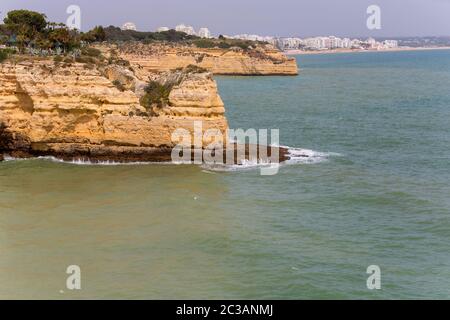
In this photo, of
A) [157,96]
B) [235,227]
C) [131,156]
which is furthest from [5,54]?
[235,227]

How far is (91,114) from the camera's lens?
30266 millimetres

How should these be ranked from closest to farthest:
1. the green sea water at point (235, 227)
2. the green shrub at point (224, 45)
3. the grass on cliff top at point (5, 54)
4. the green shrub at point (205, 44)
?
the green sea water at point (235, 227) → the grass on cliff top at point (5, 54) → the green shrub at point (205, 44) → the green shrub at point (224, 45)

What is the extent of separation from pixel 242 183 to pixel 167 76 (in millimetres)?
9067

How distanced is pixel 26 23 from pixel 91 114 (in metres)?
11.8

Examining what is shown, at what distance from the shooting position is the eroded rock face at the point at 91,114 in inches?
1176

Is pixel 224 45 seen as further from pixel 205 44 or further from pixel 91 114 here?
pixel 91 114

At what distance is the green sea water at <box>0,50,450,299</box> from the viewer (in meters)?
16.3

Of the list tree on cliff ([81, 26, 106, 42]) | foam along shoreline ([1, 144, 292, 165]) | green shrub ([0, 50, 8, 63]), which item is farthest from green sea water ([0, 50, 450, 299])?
tree on cliff ([81, 26, 106, 42])

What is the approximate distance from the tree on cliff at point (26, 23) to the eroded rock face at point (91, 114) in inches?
277

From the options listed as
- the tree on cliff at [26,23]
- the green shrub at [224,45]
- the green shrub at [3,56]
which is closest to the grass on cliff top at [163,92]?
the green shrub at [3,56]

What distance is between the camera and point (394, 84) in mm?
77500

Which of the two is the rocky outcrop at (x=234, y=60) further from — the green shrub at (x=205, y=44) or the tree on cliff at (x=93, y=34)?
the tree on cliff at (x=93, y=34)
